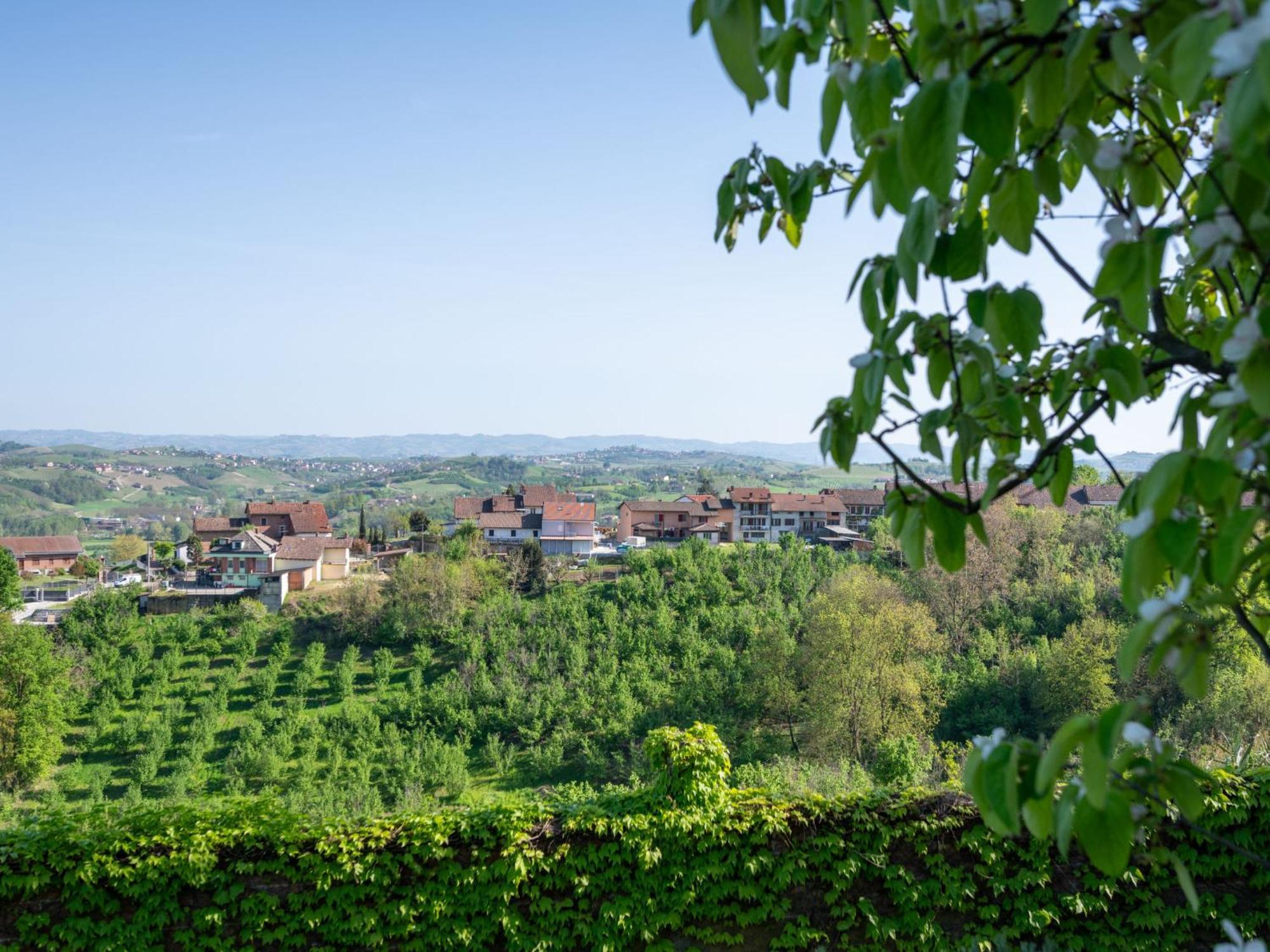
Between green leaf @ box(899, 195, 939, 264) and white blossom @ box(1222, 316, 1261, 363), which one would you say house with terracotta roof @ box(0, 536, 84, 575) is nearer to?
green leaf @ box(899, 195, 939, 264)

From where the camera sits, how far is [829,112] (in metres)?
0.90

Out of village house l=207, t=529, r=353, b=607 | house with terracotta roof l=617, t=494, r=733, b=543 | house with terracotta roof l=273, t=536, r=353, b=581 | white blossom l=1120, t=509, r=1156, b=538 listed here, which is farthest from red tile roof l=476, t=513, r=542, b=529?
white blossom l=1120, t=509, r=1156, b=538

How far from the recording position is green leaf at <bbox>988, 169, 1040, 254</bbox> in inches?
34.5

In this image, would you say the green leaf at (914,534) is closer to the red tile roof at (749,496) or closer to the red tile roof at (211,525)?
the red tile roof at (749,496)

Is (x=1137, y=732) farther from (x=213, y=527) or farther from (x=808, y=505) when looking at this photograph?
(x=213, y=527)

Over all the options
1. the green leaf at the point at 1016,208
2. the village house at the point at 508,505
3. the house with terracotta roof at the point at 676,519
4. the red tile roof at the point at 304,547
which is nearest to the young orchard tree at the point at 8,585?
the red tile roof at the point at 304,547

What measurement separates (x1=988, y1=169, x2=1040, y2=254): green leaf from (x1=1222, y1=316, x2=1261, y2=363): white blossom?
0.23 m

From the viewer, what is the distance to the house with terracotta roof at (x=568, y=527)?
3228 centimetres

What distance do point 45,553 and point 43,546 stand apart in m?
0.64

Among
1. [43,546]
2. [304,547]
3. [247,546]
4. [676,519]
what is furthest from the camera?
[43,546]

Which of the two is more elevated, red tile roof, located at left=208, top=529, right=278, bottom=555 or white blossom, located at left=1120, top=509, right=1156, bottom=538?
white blossom, located at left=1120, top=509, right=1156, bottom=538

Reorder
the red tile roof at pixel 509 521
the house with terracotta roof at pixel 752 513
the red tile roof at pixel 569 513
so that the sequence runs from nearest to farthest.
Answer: the red tile roof at pixel 569 513 < the red tile roof at pixel 509 521 < the house with terracotta roof at pixel 752 513

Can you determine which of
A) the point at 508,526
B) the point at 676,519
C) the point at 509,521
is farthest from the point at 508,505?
the point at 676,519

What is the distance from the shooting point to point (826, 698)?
12977 millimetres
